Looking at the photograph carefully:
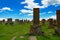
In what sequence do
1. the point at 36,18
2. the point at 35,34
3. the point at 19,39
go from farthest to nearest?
the point at 36,18 < the point at 35,34 < the point at 19,39

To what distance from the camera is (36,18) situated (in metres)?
22.9

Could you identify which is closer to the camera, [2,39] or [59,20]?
[2,39]

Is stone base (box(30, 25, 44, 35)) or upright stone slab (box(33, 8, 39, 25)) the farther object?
upright stone slab (box(33, 8, 39, 25))

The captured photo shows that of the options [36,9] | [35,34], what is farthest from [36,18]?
[35,34]

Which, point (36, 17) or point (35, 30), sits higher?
point (36, 17)

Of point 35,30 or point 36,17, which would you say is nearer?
point 35,30

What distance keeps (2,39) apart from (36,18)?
7.05 meters

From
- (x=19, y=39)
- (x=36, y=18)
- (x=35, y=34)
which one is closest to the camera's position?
(x=19, y=39)

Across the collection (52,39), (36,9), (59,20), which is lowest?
(52,39)

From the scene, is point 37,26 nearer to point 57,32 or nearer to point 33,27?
point 33,27

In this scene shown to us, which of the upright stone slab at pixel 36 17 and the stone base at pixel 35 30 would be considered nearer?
the stone base at pixel 35 30

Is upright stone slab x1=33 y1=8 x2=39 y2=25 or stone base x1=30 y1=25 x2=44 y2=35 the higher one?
upright stone slab x1=33 y1=8 x2=39 y2=25

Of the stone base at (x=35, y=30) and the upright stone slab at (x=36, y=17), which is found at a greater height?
the upright stone slab at (x=36, y=17)

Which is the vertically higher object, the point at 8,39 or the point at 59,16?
the point at 59,16
